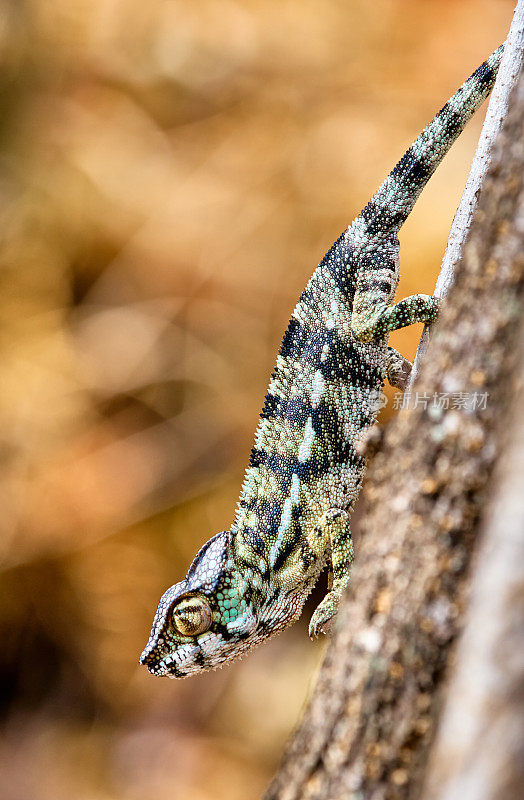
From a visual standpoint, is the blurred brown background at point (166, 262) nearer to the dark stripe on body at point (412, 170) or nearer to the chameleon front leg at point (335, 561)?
the dark stripe on body at point (412, 170)

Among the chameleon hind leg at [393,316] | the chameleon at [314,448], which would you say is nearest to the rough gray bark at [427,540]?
the chameleon hind leg at [393,316]

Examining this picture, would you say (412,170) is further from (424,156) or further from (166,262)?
(166,262)

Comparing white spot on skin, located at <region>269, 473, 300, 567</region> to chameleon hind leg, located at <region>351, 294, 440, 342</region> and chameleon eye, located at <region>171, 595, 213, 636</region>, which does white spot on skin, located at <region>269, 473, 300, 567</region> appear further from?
chameleon hind leg, located at <region>351, 294, 440, 342</region>

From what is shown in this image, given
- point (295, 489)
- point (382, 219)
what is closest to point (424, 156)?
point (382, 219)

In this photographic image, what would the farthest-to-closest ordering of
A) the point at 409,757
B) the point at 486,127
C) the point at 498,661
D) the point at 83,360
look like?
the point at 83,360 < the point at 486,127 < the point at 409,757 < the point at 498,661

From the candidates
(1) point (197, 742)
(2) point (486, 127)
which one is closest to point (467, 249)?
(2) point (486, 127)

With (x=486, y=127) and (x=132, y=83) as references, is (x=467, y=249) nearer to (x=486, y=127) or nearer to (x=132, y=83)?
(x=486, y=127)
